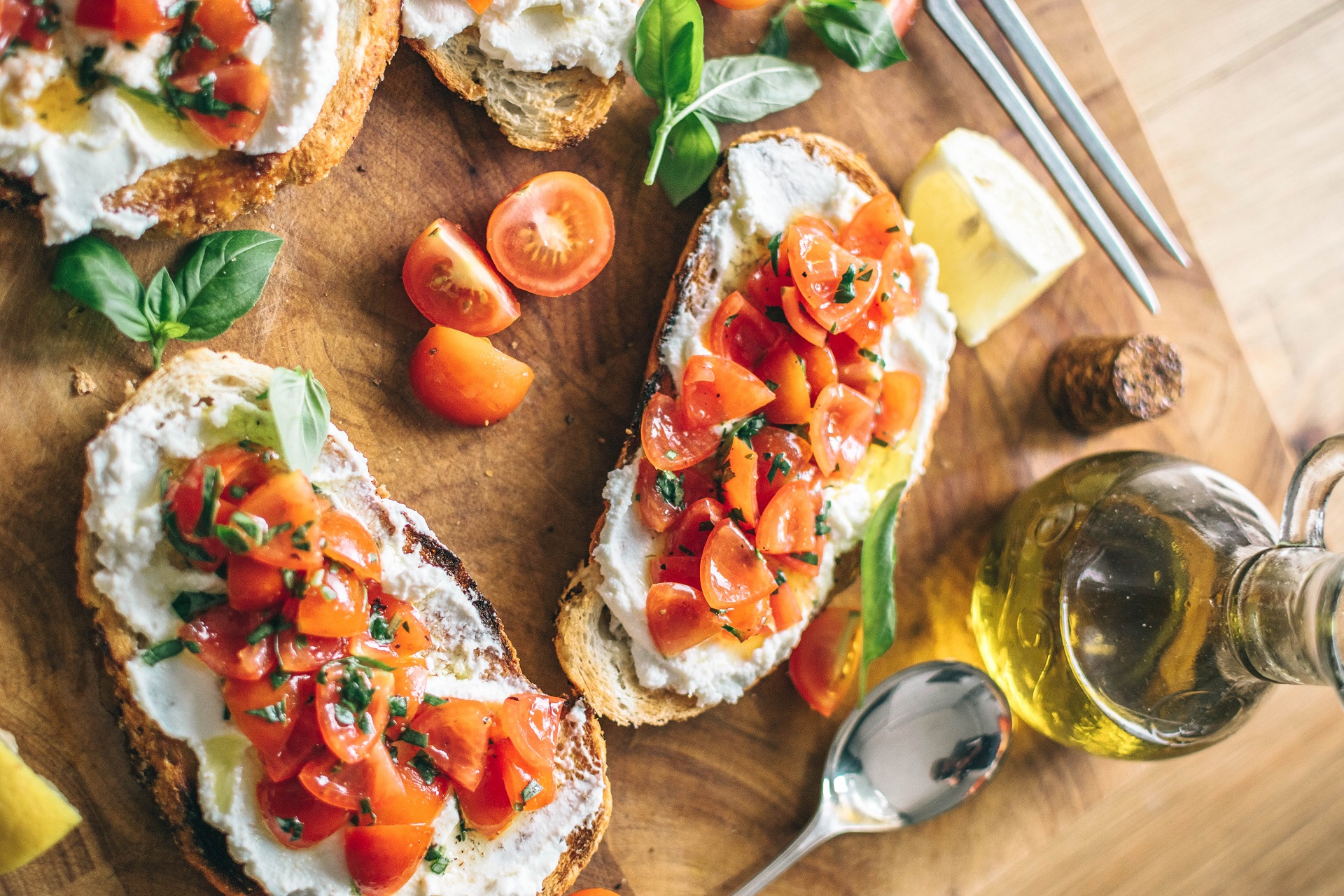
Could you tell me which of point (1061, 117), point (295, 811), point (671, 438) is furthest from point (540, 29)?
point (295, 811)

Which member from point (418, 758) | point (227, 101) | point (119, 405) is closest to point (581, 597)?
point (418, 758)

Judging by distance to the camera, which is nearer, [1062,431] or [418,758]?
[418,758]

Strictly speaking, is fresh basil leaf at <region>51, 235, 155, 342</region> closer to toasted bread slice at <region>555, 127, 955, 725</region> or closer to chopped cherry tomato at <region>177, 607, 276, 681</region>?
chopped cherry tomato at <region>177, 607, 276, 681</region>

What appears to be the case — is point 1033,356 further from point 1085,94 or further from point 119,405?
point 119,405

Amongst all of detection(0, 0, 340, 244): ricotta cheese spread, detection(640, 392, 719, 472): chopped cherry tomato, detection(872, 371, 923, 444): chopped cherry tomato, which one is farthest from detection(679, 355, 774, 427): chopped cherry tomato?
detection(0, 0, 340, 244): ricotta cheese spread

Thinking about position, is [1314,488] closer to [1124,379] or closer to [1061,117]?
[1124,379]
